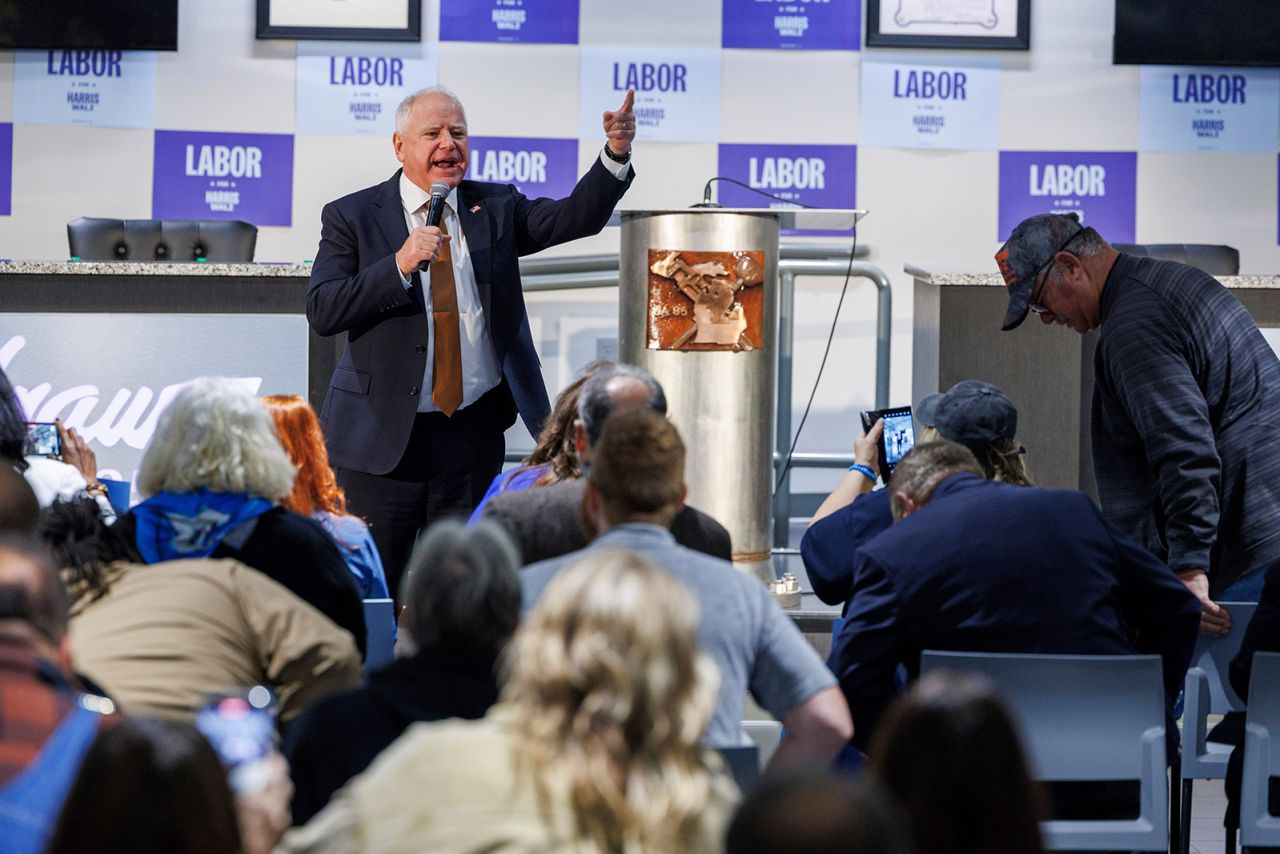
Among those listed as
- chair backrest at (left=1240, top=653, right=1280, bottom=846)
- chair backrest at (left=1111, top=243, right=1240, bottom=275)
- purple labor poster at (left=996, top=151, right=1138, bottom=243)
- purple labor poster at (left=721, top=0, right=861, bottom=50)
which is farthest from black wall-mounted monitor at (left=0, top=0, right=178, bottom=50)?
chair backrest at (left=1240, top=653, right=1280, bottom=846)

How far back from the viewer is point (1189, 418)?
3.43m

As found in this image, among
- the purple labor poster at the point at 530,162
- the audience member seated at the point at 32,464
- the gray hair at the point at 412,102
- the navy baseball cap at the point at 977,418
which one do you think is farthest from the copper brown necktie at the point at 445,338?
the purple labor poster at the point at 530,162

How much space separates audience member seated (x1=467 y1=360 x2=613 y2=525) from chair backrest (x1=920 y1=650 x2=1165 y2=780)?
3.24 feet

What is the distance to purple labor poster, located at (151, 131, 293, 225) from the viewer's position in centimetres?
761

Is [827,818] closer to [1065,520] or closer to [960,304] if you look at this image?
[1065,520]

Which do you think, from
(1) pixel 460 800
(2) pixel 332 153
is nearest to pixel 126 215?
(2) pixel 332 153

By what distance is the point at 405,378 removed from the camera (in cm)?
405

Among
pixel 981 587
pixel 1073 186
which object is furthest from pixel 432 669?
pixel 1073 186

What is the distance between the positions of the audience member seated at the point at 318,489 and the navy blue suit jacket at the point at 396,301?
0.63 m

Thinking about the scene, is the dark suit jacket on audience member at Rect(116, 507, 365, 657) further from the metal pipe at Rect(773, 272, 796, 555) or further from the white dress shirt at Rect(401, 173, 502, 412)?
the metal pipe at Rect(773, 272, 796, 555)

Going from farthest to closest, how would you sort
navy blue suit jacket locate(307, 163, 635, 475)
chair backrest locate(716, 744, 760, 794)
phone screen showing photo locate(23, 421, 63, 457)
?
navy blue suit jacket locate(307, 163, 635, 475), phone screen showing photo locate(23, 421, 63, 457), chair backrest locate(716, 744, 760, 794)

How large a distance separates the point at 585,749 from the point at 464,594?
421 mm

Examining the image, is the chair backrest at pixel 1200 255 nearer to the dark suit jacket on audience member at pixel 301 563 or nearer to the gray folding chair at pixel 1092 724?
the gray folding chair at pixel 1092 724

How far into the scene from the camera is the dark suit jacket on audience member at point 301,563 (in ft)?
8.73
